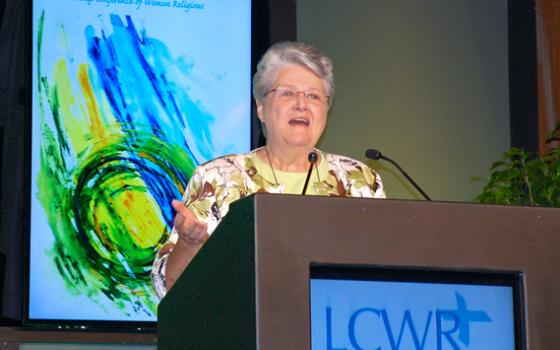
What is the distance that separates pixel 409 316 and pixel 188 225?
1.63ft

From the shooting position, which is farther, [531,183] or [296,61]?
[531,183]

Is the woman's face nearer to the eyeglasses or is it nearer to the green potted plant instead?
the eyeglasses

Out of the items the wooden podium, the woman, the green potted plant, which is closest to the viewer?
the wooden podium

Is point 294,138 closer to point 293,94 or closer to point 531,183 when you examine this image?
point 293,94

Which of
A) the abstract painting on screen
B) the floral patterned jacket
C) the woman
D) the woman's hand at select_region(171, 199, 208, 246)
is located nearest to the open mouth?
the woman

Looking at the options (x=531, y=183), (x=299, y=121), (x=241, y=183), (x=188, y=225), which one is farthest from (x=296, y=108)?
(x=531, y=183)

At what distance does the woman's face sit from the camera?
2.58m

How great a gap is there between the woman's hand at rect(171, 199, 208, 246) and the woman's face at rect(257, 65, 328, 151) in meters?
1.08

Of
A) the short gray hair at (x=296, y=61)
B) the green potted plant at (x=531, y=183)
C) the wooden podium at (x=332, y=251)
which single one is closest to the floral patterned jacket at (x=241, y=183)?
the short gray hair at (x=296, y=61)

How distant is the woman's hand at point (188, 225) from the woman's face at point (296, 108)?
42.3 inches

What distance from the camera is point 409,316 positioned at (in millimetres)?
1094

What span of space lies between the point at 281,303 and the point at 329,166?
1.58 meters

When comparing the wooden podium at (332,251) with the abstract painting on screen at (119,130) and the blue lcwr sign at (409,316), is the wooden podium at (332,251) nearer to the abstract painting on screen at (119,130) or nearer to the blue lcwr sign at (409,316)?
the blue lcwr sign at (409,316)

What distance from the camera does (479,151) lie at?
4.65m
